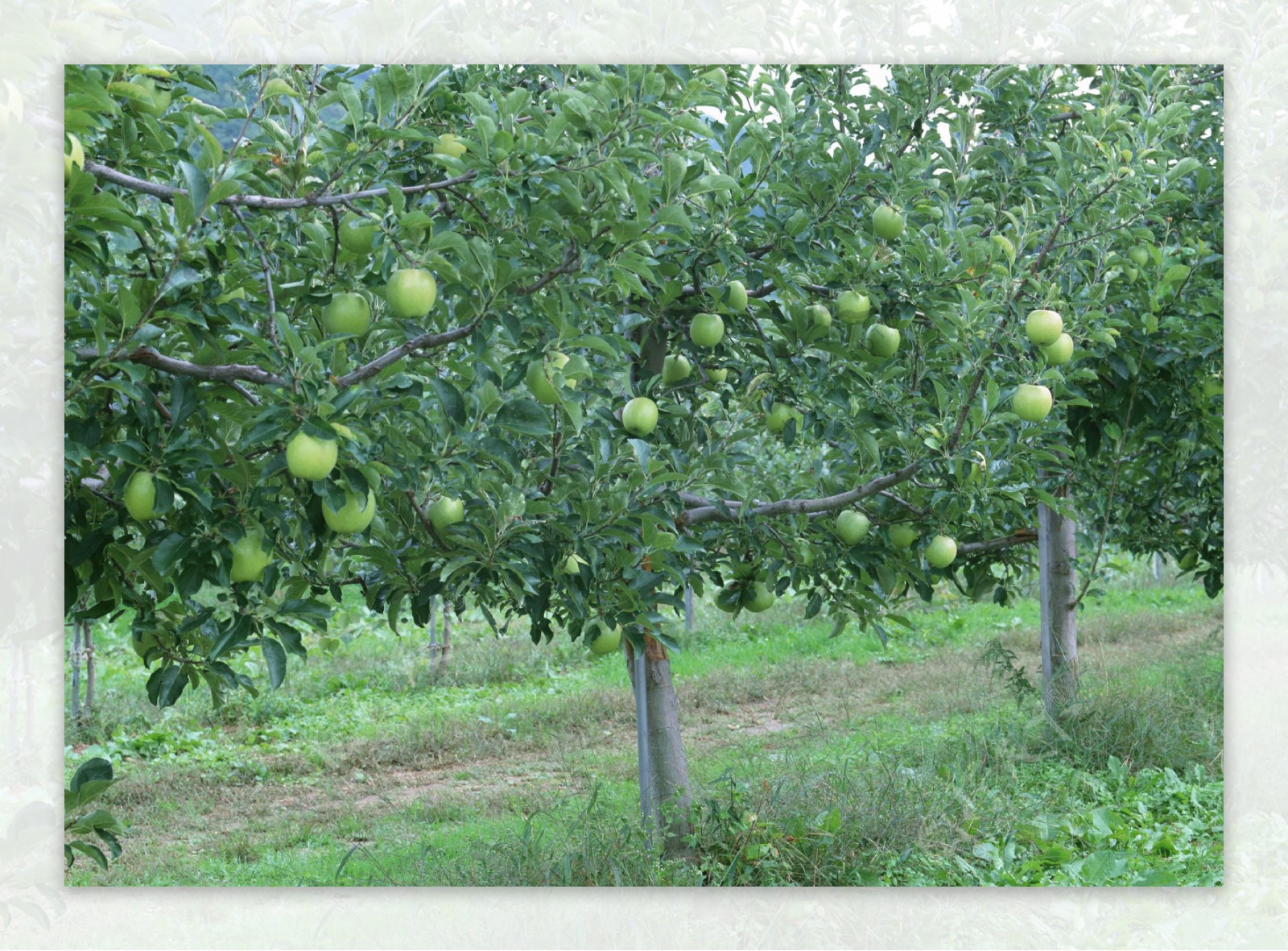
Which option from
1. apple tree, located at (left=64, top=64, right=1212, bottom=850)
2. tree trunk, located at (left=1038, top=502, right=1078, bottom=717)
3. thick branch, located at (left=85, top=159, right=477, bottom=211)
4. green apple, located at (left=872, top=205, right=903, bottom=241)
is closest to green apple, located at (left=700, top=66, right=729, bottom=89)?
apple tree, located at (left=64, top=64, right=1212, bottom=850)

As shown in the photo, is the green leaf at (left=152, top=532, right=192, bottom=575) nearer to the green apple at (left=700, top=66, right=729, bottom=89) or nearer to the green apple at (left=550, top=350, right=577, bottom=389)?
the green apple at (left=550, top=350, right=577, bottom=389)

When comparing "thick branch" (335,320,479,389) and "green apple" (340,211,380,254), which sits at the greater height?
"green apple" (340,211,380,254)

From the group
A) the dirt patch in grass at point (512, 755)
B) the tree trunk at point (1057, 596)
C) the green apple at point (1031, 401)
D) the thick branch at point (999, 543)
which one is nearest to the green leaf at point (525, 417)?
the green apple at point (1031, 401)

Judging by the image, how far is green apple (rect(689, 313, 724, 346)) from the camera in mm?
2004

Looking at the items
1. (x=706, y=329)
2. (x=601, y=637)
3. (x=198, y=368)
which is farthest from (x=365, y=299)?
(x=601, y=637)

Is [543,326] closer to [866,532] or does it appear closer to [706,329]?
[706,329]

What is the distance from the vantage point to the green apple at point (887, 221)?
1.95 meters

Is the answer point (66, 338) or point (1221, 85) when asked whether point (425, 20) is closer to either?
point (66, 338)

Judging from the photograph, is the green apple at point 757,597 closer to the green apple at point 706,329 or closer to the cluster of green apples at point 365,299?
the green apple at point 706,329

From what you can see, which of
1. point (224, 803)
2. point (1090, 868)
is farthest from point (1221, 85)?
point (224, 803)

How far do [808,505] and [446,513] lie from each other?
70 cm

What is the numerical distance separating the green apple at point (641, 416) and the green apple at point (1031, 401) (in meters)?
0.65

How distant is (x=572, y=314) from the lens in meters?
1.63

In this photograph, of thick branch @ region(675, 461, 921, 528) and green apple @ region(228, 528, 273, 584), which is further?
thick branch @ region(675, 461, 921, 528)
